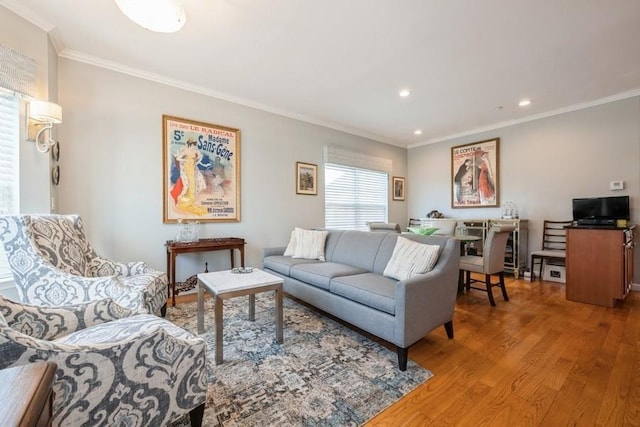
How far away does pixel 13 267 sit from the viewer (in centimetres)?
176

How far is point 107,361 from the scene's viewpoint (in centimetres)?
102

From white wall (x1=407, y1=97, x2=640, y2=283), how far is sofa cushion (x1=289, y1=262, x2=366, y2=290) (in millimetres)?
3527

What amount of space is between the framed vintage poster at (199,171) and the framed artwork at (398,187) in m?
3.56

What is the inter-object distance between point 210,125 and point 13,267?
248 cm

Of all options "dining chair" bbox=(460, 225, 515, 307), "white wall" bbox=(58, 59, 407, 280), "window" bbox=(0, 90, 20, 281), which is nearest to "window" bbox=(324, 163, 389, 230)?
"white wall" bbox=(58, 59, 407, 280)

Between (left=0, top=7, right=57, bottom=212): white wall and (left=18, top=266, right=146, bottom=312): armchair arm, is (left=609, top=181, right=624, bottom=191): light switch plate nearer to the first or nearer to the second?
(left=18, top=266, right=146, bottom=312): armchair arm

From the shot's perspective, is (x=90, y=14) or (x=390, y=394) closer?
(x=390, y=394)

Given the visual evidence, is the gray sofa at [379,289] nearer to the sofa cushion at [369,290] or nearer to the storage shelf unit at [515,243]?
the sofa cushion at [369,290]

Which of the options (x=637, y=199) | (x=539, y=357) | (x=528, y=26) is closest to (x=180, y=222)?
(x=539, y=357)

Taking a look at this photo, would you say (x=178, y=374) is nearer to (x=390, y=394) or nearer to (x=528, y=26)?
(x=390, y=394)

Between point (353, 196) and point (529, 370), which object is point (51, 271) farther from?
point (353, 196)

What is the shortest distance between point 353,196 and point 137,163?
11.8 feet

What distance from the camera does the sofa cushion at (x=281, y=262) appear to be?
321 cm

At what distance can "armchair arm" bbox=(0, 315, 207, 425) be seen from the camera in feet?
3.02
